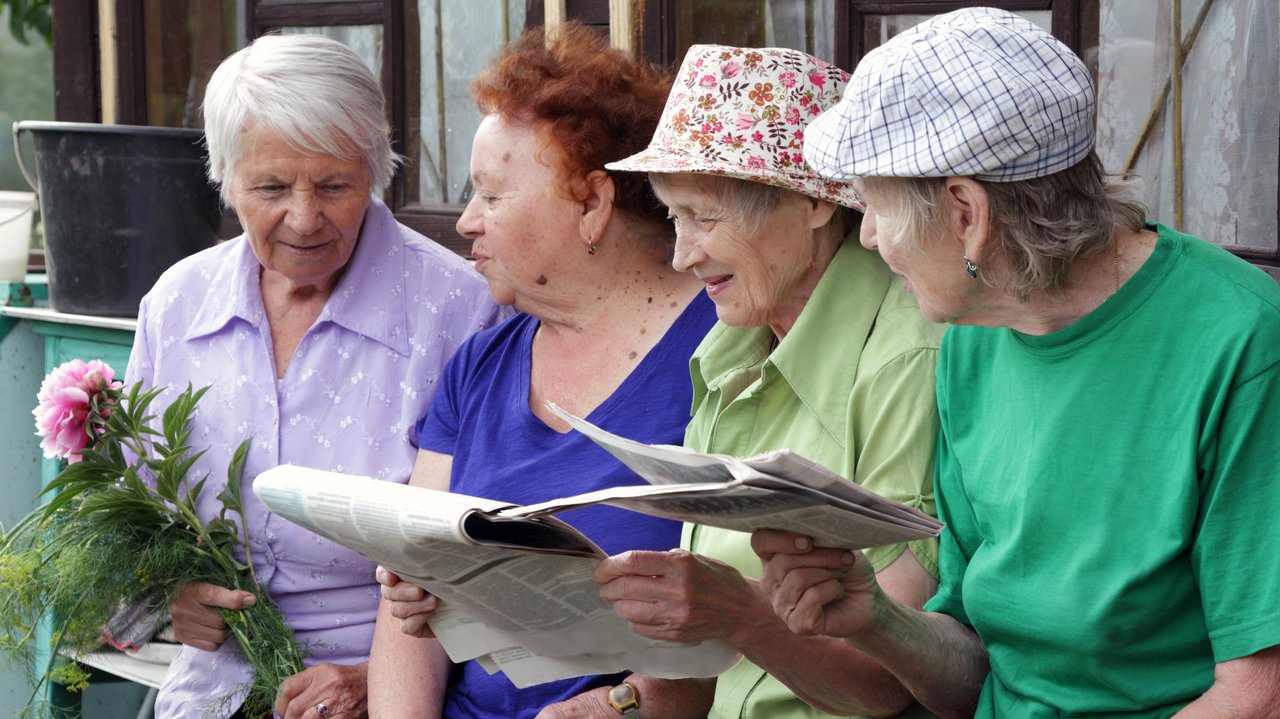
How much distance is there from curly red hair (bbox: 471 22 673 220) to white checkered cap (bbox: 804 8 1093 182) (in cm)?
82

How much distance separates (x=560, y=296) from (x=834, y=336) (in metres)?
0.60

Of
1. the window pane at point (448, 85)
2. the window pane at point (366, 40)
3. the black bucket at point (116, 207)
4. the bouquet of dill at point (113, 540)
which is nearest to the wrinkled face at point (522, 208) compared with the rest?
the bouquet of dill at point (113, 540)

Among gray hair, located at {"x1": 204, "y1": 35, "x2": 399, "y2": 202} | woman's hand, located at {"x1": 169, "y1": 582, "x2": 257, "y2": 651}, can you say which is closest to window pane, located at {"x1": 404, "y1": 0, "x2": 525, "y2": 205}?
gray hair, located at {"x1": 204, "y1": 35, "x2": 399, "y2": 202}

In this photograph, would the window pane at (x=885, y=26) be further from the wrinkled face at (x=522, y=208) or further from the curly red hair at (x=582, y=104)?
the wrinkled face at (x=522, y=208)

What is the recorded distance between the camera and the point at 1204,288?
4.65 feet

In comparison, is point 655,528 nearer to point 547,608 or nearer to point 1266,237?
point 547,608

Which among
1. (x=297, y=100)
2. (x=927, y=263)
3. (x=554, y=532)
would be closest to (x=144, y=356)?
(x=297, y=100)

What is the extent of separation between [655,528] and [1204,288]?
3.05 ft

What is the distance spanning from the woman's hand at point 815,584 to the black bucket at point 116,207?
2.41m

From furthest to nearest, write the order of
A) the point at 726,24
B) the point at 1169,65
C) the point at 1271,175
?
the point at 726,24
the point at 1169,65
the point at 1271,175

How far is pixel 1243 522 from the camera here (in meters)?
1.37

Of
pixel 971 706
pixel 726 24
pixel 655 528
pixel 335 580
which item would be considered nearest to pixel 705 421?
pixel 655 528

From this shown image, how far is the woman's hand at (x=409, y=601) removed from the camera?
1.73 meters

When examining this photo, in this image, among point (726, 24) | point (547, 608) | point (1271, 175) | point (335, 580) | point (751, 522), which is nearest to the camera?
point (751, 522)
